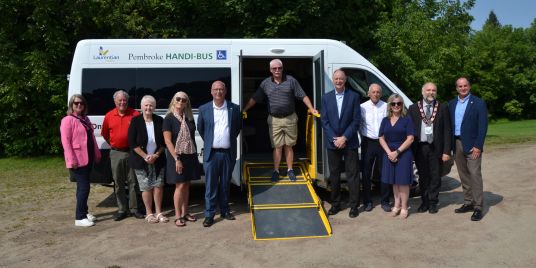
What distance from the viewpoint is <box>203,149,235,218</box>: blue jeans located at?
20.6 feet

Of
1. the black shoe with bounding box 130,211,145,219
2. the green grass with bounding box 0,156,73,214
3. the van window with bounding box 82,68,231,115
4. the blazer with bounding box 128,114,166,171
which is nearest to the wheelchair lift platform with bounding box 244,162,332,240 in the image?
the van window with bounding box 82,68,231,115

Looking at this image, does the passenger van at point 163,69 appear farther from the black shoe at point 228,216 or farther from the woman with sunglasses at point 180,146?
the woman with sunglasses at point 180,146

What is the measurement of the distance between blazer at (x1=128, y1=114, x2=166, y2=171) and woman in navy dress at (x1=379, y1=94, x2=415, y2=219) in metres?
3.00

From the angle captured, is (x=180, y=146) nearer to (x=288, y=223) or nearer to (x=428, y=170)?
(x=288, y=223)

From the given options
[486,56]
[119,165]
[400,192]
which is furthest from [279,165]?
[486,56]

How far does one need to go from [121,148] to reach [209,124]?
135 centimetres

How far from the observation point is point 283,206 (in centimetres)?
645

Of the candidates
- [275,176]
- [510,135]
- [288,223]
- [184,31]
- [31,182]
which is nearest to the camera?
[288,223]

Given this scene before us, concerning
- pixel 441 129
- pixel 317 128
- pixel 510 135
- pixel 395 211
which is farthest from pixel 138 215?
pixel 510 135

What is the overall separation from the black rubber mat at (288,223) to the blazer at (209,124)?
36.3 inches

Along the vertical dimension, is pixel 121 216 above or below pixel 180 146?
below

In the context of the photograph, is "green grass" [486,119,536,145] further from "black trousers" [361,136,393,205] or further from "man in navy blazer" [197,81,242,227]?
"man in navy blazer" [197,81,242,227]

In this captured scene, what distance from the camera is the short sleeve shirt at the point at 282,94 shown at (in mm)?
6777

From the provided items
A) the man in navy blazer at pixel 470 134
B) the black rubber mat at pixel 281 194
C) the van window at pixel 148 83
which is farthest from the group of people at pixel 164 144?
the man in navy blazer at pixel 470 134
